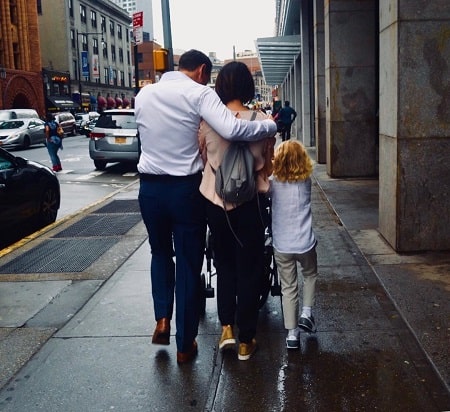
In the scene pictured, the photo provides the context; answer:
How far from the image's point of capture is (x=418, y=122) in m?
6.67

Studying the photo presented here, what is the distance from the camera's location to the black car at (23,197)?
30.0 feet

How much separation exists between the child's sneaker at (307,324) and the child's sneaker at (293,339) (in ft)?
0.50

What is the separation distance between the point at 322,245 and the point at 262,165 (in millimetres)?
3625

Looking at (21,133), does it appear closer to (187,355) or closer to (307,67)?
(307,67)

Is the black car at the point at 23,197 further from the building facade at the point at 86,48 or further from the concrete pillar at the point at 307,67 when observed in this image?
the building facade at the point at 86,48

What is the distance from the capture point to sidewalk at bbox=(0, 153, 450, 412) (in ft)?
12.7

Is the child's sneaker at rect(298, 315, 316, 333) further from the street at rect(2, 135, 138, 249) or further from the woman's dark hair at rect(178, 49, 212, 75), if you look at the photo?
the street at rect(2, 135, 138, 249)

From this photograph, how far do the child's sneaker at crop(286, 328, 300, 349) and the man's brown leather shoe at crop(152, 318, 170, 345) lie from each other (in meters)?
0.86

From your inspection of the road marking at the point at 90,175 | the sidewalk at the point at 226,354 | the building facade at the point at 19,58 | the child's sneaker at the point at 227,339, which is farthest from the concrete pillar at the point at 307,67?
the building facade at the point at 19,58

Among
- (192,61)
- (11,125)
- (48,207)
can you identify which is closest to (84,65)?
(11,125)

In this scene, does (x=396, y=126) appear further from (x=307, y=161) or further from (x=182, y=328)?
(x=182, y=328)

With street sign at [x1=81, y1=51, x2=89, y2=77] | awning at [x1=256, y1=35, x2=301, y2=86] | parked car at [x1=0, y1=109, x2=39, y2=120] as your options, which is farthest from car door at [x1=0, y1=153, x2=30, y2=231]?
street sign at [x1=81, y1=51, x2=89, y2=77]

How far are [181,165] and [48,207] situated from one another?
684 centimetres

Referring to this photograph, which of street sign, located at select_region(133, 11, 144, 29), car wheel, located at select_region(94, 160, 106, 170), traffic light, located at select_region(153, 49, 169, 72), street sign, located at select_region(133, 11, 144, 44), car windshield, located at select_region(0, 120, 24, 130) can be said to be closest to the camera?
traffic light, located at select_region(153, 49, 169, 72)
